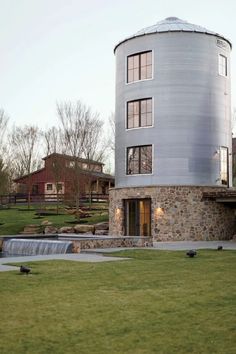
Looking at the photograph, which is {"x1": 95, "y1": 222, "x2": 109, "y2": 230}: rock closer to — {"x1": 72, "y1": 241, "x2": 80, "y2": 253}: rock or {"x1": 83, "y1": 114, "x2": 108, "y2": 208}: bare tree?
{"x1": 83, "y1": 114, "x2": 108, "y2": 208}: bare tree

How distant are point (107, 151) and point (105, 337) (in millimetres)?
43112

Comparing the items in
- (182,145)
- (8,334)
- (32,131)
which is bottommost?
(8,334)

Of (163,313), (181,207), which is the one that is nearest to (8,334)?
(163,313)

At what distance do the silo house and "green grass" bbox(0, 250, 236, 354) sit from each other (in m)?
12.7

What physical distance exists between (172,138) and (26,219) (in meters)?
14.1

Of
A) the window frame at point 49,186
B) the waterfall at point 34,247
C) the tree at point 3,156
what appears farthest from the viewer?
the window frame at point 49,186

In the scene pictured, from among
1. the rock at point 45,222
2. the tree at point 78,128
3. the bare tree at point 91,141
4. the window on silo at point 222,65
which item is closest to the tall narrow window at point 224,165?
the window on silo at point 222,65

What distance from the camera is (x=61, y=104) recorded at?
135ft

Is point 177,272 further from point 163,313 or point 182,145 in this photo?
point 182,145

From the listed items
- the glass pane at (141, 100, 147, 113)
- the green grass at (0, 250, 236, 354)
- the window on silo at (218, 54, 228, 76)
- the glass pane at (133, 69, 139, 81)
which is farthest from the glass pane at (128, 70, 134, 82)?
the green grass at (0, 250, 236, 354)

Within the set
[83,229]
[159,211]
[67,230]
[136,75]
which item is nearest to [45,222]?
[67,230]

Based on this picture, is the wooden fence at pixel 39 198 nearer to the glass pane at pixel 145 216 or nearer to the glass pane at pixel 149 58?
the glass pane at pixel 145 216

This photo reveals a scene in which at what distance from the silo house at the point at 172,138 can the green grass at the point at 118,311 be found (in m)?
12.7

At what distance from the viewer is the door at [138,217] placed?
25.6m
